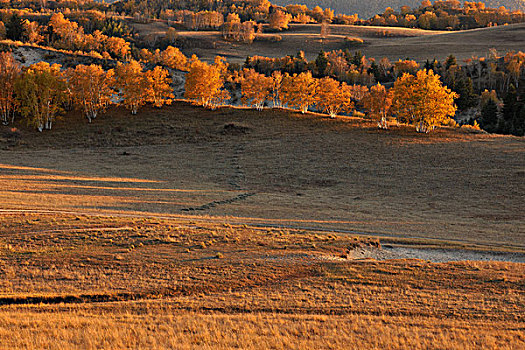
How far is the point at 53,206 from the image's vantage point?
115ft

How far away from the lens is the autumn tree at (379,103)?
8269 cm

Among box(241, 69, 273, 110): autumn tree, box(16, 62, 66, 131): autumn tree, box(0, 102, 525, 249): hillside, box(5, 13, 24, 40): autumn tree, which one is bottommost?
box(0, 102, 525, 249): hillside

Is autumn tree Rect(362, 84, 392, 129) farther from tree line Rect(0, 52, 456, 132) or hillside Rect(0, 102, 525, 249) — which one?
hillside Rect(0, 102, 525, 249)

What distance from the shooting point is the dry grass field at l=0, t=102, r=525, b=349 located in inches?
619

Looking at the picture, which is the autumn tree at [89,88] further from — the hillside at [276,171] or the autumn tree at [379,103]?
the autumn tree at [379,103]

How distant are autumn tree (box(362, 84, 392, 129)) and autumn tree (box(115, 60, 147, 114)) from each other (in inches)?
2007

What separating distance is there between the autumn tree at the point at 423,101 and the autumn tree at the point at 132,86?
56351mm

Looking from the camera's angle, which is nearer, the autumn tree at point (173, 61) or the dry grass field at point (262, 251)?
the dry grass field at point (262, 251)

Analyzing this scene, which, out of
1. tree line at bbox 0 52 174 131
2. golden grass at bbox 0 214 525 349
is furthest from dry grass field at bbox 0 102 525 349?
tree line at bbox 0 52 174 131

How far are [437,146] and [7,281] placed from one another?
66.7 metres

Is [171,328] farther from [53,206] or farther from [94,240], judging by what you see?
[53,206]

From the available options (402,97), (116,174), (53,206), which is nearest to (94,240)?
(53,206)

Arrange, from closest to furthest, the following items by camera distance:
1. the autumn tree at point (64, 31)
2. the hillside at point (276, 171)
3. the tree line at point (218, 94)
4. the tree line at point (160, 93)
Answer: the hillside at point (276, 171), the tree line at point (160, 93), the tree line at point (218, 94), the autumn tree at point (64, 31)

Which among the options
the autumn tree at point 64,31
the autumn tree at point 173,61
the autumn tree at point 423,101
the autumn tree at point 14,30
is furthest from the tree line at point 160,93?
the autumn tree at point 64,31
